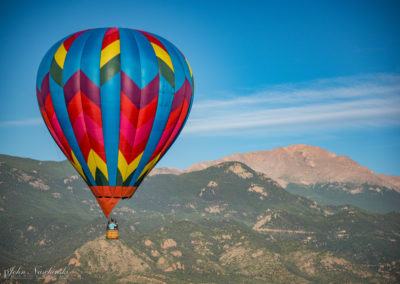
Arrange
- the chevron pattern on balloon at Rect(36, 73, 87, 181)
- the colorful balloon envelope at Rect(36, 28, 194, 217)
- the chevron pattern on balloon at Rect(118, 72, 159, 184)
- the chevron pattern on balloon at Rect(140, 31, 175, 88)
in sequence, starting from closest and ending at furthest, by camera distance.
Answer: the colorful balloon envelope at Rect(36, 28, 194, 217), the chevron pattern on balloon at Rect(118, 72, 159, 184), the chevron pattern on balloon at Rect(140, 31, 175, 88), the chevron pattern on balloon at Rect(36, 73, 87, 181)

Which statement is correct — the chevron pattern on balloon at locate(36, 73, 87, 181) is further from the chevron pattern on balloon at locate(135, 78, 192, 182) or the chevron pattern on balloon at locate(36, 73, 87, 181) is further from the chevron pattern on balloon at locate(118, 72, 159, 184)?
the chevron pattern on balloon at locate(135, 78, 192, 182)

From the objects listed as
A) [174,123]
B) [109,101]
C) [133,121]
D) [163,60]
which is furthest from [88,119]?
[174,123]

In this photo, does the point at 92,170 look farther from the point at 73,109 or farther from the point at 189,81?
the point at 189,81

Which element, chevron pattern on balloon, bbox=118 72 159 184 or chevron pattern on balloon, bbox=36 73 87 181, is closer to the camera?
chevron pattern on balloon, bbox=118 72 159 184

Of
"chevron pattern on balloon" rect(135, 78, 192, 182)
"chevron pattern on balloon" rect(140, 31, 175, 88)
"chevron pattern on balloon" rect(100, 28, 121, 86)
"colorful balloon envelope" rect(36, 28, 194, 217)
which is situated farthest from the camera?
"chevron pattern on balloon" rect(135, 78, 192, 182)

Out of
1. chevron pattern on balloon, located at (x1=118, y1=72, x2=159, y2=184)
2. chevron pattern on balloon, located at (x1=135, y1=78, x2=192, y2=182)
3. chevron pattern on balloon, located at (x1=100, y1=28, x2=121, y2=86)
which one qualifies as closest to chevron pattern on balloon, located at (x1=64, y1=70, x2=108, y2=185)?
chevron pattern on balloon, located at (x1=100, y1=28, x2=121, y2=86)

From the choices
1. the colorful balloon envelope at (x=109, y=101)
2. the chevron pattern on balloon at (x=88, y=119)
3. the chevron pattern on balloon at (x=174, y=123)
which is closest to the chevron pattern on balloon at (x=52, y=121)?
the colorful balloon envelope at (x=109, y=101)

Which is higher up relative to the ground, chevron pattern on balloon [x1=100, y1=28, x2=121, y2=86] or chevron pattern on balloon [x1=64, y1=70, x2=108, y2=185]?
chevron pattern on balloon [x1=100, y1=28, x2=121, y2=86]

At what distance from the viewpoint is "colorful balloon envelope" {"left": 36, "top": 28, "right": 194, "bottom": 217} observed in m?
113

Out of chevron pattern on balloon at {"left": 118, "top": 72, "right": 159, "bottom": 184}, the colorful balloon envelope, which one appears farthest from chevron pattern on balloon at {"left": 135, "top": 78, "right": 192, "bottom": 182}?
chevron pattern on balloon at {"left": 118, "top": 72, "right": 159, "bottom": 184}

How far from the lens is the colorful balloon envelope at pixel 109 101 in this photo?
372 feet

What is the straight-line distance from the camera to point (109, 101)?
113625 mm

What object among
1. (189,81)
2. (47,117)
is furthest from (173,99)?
(47,117)

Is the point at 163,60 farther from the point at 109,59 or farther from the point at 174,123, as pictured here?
the point at 174,123
